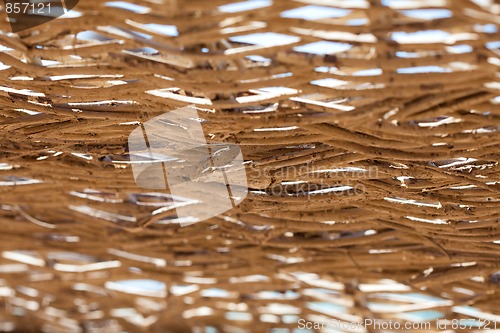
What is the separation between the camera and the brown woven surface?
0.56m

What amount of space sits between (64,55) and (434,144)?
340 millimetres

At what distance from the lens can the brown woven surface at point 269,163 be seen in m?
0.56

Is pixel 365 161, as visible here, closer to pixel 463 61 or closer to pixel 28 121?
Answer: pixel 463 61

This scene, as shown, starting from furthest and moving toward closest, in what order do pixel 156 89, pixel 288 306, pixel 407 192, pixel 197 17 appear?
pixel 288 306
pixel 407 192
pixel 156 89
pixel 197 17

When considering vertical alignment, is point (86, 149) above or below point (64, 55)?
below

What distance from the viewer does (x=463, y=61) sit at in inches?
21.3

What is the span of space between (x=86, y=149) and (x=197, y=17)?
318 mm

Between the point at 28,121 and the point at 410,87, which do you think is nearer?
the point at 410,87

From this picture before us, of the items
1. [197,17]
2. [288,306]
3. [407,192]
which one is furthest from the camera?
[288,306]

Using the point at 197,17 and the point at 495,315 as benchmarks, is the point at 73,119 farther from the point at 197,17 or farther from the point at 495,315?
the point at 495,315

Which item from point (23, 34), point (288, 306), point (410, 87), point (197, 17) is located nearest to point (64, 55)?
point (23, 34)

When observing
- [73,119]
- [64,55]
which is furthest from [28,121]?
[64,55]

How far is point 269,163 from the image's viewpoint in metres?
0.76

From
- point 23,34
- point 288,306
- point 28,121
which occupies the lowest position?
point 288,306
